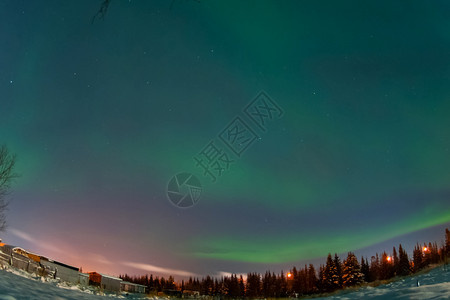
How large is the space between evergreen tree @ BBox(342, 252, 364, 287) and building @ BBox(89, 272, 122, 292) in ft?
145

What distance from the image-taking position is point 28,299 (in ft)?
24.5

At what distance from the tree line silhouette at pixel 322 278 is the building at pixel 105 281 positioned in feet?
69.8

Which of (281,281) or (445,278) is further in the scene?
(281,281)

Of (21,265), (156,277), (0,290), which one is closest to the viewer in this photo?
(0,290)

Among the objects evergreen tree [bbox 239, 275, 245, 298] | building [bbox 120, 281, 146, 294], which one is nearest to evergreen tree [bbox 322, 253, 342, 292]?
building [bbox 120, 281, 146, 294]

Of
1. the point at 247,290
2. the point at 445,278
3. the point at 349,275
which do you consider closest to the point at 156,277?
the point at 247,290

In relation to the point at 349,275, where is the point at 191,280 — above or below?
below

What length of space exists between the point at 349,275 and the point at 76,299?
60985 millimetres

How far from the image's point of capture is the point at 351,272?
59281 mm

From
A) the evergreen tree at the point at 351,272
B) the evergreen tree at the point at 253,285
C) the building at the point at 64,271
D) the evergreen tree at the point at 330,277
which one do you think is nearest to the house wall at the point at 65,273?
the building at the point at 64,271

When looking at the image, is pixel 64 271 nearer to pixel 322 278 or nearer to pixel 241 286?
pixel 322 278

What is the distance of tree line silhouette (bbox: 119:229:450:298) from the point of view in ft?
197

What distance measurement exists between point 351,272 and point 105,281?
47233 mm

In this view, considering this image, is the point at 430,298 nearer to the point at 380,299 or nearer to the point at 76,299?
the point at 380,299
